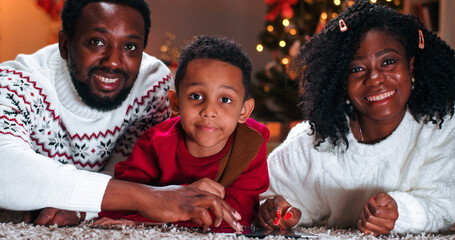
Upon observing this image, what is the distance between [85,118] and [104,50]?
0.26m

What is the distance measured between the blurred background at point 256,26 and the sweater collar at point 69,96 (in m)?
1.51

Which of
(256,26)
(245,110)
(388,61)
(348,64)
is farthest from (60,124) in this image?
(256,26)

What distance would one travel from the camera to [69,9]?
1660 mm

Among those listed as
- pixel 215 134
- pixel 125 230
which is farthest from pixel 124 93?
pixel 125 230

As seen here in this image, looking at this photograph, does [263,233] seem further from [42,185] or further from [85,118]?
[85,118]

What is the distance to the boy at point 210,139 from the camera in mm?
1438

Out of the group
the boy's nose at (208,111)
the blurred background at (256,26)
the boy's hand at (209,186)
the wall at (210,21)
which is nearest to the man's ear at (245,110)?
the boy's nose at (208,111)

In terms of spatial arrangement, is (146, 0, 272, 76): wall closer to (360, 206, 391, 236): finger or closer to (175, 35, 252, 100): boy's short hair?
(175, 35, 252, 100): boy's short hair

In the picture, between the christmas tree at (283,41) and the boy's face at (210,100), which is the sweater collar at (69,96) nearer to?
the boy's face at (210,100)

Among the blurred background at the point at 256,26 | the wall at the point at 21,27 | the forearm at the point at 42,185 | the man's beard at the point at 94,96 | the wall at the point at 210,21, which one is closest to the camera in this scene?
the forearm at the point at 42,185

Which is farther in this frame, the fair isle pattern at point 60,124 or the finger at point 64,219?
the fair isle pattern at point 60,124

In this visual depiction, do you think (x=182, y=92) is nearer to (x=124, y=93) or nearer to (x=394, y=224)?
(x=124, y=93)

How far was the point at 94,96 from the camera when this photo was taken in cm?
167

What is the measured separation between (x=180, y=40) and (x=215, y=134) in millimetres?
4125
